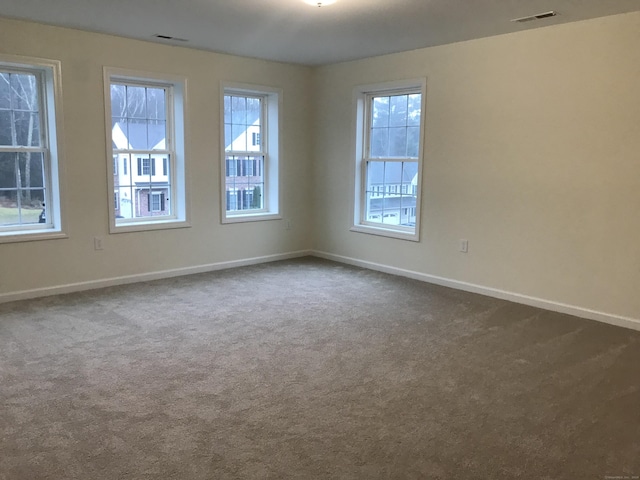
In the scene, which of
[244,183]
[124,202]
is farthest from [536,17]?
[124,202]

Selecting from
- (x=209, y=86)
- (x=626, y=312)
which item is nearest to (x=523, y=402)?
(x=626, y=312)

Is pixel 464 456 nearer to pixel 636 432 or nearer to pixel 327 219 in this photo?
pixel 636 432

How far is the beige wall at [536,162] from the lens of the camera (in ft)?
13.3

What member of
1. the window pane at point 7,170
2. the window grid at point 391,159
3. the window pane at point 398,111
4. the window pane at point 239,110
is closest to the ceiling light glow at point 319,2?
the window grid at point 391,159

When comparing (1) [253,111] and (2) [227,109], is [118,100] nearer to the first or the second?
(2) [227,109]

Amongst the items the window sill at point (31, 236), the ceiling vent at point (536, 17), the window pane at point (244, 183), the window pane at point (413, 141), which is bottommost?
the window sill at point (31, 236)

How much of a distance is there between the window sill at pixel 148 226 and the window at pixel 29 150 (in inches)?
21.5

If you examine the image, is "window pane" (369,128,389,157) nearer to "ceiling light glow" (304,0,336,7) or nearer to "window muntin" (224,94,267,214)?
"window muntin" (224,94,267,214)

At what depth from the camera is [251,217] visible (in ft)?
20.4

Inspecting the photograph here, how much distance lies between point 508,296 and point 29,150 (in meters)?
4.50

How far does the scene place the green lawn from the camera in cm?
470

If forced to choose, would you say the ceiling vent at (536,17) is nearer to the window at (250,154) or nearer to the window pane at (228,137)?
the window at (250,154)

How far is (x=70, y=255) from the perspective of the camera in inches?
193

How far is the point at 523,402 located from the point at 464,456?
696mm
